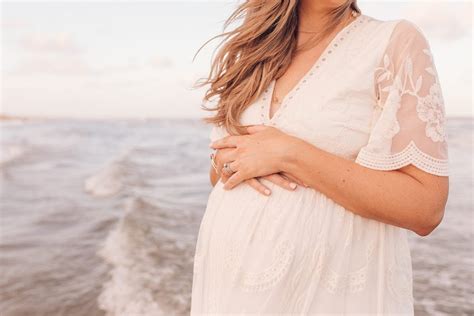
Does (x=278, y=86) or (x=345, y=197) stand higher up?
(x=278, y=86)

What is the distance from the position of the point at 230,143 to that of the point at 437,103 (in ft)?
2.47

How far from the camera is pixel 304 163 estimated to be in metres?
1.65

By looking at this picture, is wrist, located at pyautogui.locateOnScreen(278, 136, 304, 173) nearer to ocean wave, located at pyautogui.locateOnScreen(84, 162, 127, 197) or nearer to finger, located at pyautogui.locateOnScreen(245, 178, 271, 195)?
finger, located at pyautogui.locateOnScreen(245, 178, 271, 195)

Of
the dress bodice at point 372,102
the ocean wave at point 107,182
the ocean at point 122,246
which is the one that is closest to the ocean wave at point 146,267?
the ocean at point 122,246

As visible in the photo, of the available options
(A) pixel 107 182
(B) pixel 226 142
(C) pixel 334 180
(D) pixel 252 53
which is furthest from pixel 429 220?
(A) pixel 107 182

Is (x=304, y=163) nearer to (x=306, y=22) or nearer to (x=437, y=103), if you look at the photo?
(x=437, y=103)

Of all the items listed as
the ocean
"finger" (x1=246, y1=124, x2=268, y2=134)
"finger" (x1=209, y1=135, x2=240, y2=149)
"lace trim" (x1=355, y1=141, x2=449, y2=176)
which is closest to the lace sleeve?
"lace trim" (x1=355, y1=141, x2=449, y2=176)

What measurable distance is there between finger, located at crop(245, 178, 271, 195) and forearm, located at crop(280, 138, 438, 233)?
5.4 inches

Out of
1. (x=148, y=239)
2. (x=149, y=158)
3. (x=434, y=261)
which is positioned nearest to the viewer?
(x=434, y=261)

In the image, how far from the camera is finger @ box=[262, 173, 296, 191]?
5.63 ft

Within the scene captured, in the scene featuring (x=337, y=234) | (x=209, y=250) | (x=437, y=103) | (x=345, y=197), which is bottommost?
(x=209, y=250)

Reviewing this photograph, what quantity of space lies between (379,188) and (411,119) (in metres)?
0.23

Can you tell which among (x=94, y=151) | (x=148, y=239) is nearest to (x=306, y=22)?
(x=148, y=239)

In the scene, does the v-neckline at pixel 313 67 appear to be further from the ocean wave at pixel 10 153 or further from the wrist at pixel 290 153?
the ocean wave at pixel 10 153
